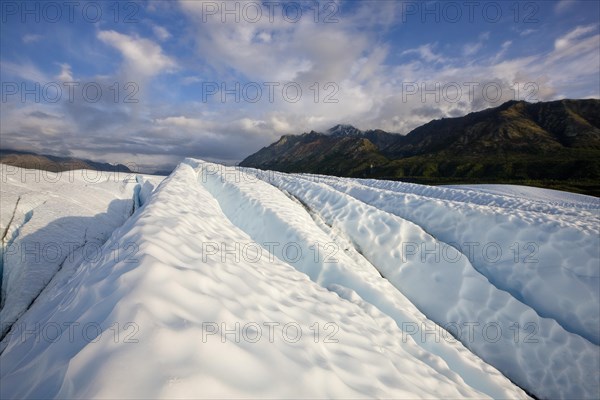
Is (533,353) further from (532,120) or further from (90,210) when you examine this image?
(532,120)

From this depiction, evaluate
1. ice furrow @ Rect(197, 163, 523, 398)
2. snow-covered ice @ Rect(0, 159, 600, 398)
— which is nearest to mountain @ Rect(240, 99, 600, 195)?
snow-covered ice @ Rect(0, 159, 600, 398)

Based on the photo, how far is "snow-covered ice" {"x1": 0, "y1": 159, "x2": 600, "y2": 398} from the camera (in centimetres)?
192

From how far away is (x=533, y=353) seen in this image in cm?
545

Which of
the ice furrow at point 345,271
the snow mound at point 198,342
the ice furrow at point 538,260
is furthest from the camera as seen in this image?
the ice furrow at point 538,260

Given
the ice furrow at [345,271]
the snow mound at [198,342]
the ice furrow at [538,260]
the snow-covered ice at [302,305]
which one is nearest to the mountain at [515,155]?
the ice furrow at [538,260]

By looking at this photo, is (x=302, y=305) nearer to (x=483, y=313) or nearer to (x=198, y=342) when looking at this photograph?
(x=198, y=342)

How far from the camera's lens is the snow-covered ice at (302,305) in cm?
192

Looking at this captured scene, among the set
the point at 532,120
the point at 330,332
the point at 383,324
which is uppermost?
the point at 532,120

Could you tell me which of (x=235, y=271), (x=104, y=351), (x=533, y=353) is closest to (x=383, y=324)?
(x=235, y=271)

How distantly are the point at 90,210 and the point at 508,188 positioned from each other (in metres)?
28.3

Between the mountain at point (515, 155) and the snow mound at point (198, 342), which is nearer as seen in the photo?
the snow mound at point (198, 342)

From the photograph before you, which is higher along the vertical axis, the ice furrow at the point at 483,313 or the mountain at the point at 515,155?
→ the mountain at the point at 515,155

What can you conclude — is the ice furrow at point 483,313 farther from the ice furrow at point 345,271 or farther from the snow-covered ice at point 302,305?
the ice furrow at point 345,271

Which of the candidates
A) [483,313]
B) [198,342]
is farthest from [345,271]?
[198,342]
